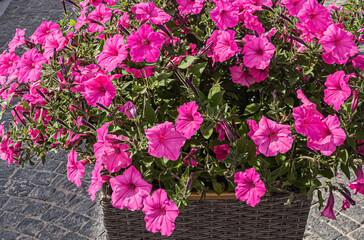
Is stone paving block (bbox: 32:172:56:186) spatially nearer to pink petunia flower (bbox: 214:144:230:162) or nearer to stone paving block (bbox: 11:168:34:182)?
stone paving block (bbox: 11:168:34:182)

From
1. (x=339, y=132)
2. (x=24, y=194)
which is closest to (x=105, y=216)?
(x=339, y=132)

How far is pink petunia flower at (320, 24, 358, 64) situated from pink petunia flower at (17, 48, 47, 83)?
1.03m

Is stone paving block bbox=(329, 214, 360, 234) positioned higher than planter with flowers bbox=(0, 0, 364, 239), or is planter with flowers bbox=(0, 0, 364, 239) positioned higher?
planter with flowers bbox=(0, 0, 364, 239)

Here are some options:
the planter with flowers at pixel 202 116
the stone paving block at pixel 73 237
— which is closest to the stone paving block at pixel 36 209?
the stone paving block at pixel 73 237

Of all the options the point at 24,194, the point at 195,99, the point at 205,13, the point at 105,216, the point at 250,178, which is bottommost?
the point at 24,194

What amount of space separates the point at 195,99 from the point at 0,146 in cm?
90

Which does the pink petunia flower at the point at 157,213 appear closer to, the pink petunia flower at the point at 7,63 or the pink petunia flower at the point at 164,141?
the pink petunia flower at the point at 164,141

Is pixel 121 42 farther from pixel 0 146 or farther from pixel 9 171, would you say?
pixel 9 171

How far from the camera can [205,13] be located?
1.92m

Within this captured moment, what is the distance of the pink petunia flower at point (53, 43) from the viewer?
181 cm

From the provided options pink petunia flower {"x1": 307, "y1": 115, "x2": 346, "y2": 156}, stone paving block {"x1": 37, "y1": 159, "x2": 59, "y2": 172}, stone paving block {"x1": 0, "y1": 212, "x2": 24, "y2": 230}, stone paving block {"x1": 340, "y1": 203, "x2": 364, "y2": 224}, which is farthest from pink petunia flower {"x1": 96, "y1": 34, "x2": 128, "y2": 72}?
stone paving block {"x1": 37, "y1": 159, "x2": 59, "y2": 172}

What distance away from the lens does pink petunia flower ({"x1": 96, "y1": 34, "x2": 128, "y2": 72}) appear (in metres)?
1.60

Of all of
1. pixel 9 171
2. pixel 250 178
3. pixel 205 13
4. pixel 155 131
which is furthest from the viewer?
pixel 9 171

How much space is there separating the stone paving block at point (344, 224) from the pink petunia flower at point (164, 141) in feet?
6.32
